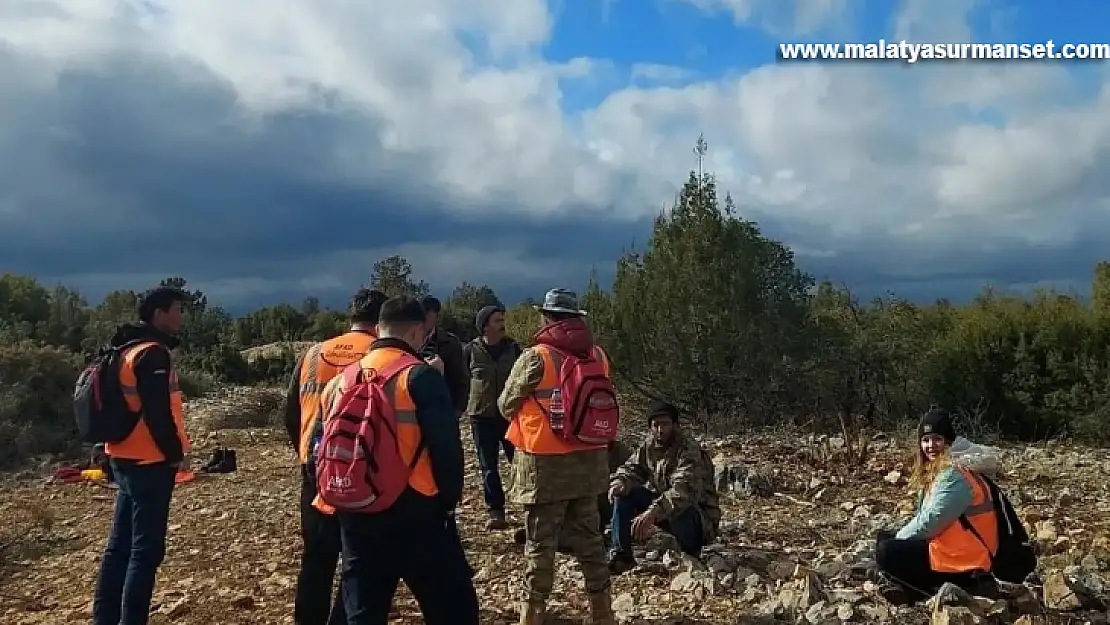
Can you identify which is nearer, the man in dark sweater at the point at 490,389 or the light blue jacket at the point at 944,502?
the light blue jacket at the point at 944,502

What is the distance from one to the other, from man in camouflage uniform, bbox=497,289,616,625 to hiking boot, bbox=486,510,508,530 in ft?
7.93

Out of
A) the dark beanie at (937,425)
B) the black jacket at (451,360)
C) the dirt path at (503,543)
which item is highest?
the black jacket at (451,360)

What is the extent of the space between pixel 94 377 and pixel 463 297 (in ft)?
84.3

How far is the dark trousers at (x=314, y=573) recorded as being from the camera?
13.6 ft

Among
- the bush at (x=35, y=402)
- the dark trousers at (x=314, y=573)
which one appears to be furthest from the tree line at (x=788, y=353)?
the dark trousers at (x=314, y=573)

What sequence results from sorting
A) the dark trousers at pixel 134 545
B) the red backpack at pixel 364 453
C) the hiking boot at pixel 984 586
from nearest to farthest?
the red backpack at pixel 364 453 < the dark trousers at pixel 134 545 < the hiking boot at pixel 984 586

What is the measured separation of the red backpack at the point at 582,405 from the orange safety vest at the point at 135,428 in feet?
6.09

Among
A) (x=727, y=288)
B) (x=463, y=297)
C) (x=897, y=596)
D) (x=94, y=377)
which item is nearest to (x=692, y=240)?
(x=727, y=288)

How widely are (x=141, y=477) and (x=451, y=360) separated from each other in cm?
200

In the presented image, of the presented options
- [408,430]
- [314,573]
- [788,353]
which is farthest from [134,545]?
[788,353]

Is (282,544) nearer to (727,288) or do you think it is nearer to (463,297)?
(727,288)

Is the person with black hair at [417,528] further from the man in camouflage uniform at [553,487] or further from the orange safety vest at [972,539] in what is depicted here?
the orange safety vest at [972,539]

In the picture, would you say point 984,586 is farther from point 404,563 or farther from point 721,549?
point 404,563

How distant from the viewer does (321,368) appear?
4.16 meters
